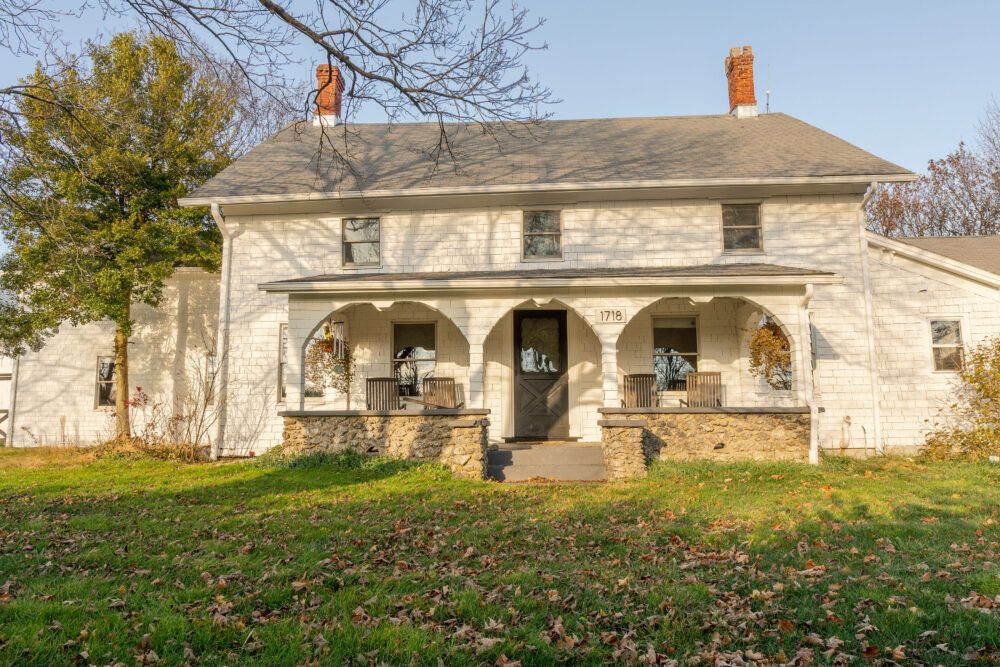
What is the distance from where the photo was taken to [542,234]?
13.1 metres

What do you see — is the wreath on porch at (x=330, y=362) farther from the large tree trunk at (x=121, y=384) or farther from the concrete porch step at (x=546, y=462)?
the large tree trunk at (x=121, y=384)

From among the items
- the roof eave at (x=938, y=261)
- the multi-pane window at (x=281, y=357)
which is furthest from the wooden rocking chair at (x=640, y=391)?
the multi-pane window at (x=281, y=357)

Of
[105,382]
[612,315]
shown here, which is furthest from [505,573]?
[105,382]

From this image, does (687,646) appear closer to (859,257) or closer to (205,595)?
(205,595)

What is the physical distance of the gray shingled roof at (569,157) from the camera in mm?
12688

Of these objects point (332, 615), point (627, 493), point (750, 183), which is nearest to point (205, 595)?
point (332, 615)

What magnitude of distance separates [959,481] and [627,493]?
4750 mm

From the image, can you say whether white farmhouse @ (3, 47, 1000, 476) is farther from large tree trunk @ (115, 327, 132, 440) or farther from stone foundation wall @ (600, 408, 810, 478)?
large tree trunk @ (115, 327, 132, 440)

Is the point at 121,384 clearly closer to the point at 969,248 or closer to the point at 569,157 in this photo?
the point at 569,157

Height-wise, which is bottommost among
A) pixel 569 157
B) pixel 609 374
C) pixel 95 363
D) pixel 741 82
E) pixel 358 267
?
pixel 609 374

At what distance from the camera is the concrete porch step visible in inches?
416

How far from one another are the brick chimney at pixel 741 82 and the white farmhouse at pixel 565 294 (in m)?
2.19

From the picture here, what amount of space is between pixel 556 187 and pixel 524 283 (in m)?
2.43

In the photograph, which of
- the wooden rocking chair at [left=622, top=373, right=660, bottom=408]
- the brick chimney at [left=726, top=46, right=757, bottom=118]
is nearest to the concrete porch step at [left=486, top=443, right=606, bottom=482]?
the wooden rocking chair at [left=622, top=373, right=660, bottom=408]
